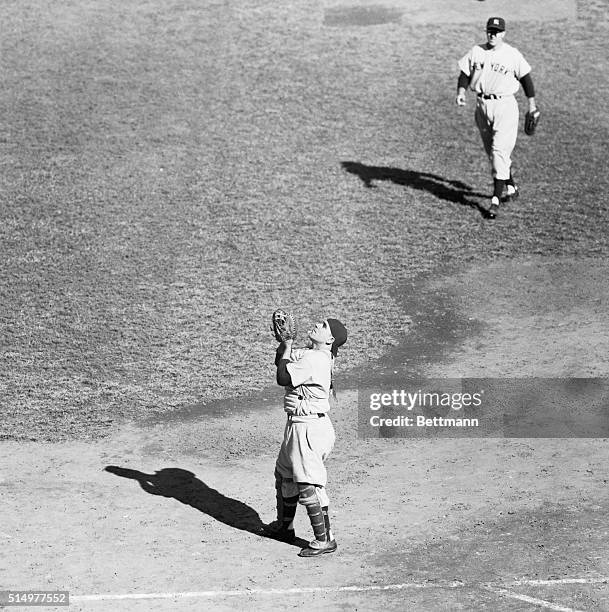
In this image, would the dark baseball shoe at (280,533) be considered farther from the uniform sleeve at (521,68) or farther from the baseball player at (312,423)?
the uniform sleeve at (521,68)

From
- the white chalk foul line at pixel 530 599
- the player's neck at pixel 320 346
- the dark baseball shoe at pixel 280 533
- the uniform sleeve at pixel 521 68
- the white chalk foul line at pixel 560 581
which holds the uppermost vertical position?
the uniform sleeve at pixel 521 68

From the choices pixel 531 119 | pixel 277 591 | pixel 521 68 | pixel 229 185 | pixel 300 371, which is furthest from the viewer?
pixel 229 185

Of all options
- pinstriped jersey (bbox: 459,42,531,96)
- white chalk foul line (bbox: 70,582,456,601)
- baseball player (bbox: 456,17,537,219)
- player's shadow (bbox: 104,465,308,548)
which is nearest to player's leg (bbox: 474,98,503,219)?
baseball player (bbox: 456,17,537,219)

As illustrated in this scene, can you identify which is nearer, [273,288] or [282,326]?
[282,326]

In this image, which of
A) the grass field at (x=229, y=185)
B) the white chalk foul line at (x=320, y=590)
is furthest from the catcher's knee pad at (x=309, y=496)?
the grass field at (x=229, y=185)

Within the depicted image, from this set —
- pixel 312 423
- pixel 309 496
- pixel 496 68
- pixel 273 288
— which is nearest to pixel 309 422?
pixel 312 423

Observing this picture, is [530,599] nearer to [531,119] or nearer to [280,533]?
[280,533]
